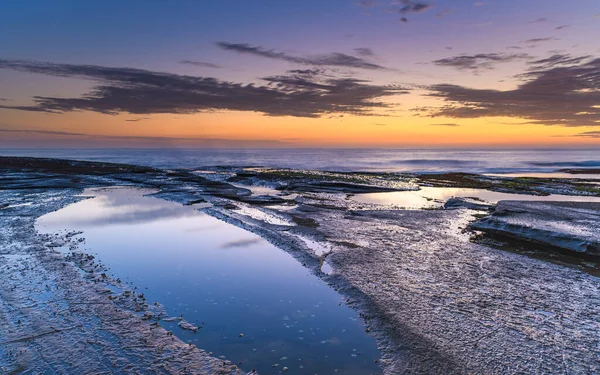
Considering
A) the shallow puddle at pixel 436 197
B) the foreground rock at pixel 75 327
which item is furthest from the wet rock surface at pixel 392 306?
the shallow puddle at pixel 436 197

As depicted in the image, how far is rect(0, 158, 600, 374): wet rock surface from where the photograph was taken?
730 cm

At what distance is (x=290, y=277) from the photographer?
40.3 ft

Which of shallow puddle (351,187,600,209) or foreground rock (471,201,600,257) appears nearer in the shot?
foreground rock (471,201,600,257)

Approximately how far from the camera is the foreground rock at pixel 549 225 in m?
15.2

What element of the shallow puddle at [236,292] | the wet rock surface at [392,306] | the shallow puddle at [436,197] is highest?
the shallow puddle at [436,197]

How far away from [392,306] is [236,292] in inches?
180

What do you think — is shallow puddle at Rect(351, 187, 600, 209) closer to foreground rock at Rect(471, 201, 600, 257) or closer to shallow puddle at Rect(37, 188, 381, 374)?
foreground rock at Rect(471, 201, 600, 257)

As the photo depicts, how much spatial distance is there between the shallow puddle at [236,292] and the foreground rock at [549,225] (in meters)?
10.9

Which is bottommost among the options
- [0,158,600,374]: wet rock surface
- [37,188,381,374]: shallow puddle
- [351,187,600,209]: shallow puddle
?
[37,188,381,374]: shallow puddle

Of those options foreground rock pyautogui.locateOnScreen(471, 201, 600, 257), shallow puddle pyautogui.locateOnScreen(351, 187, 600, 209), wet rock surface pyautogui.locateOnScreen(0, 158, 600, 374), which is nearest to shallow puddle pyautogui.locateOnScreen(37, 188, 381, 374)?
wet rock surface pyautogui.locateOnScreen(0, 158, 600, 374)

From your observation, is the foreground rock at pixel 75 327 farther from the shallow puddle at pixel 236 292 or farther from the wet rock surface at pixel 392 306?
the shallow puddle at pixel 236 292

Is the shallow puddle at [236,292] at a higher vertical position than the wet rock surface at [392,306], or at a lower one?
lower

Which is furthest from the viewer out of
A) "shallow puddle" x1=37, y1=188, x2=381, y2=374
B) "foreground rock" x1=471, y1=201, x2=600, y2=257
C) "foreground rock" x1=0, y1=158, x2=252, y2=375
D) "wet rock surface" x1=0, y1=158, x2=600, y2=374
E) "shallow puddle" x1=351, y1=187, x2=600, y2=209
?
"shallow puddle" x1=351, y1=187, x2=600, y2=209

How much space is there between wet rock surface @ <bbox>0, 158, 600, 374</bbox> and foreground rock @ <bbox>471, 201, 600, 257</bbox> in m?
0.53
